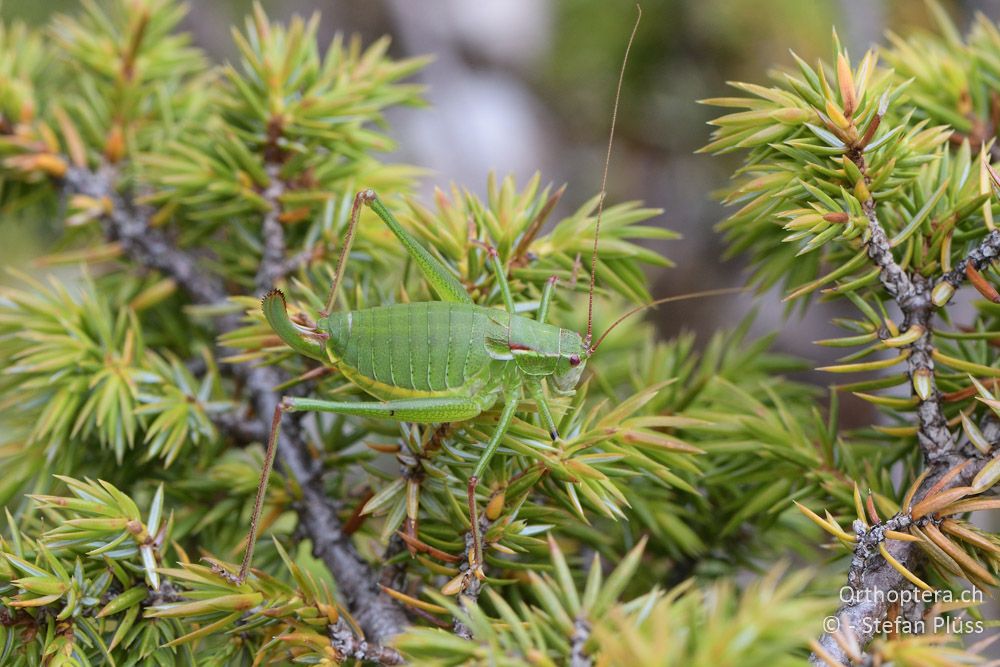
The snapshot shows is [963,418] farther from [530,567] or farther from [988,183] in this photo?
[530,567]

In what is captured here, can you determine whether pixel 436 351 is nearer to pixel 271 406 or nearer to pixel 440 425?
pixel 440 425

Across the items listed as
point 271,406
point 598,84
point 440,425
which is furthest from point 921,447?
point 598,84

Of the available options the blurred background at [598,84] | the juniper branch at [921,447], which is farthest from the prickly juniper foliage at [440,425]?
the blurred background at [598,84]

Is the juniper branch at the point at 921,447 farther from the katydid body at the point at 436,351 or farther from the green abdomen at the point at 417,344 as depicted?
the green abdomen at the point at 417,344

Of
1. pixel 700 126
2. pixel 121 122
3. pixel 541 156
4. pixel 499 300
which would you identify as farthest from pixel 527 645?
pixel 541 156

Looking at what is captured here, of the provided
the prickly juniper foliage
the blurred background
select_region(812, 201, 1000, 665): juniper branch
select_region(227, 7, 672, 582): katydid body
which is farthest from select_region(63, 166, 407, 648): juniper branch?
the blurred background

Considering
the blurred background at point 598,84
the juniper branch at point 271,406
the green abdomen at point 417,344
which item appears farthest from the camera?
the blurred background at point 598,84
